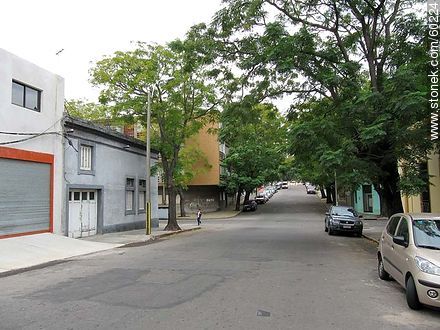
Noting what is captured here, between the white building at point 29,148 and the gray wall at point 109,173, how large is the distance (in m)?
1.03

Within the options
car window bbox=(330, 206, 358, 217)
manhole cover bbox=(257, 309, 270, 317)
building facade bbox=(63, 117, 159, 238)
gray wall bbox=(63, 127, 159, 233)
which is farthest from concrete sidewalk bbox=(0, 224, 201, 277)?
car window bbox=(330, 206, 358, 217)

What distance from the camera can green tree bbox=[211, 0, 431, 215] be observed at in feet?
46.2

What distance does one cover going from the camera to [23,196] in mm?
16281

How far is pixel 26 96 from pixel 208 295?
1270cm

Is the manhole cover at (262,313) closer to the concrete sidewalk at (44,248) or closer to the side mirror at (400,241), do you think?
the side mirror at (400,241)

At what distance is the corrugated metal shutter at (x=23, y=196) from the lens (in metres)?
15.3

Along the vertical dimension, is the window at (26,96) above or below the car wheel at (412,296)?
above

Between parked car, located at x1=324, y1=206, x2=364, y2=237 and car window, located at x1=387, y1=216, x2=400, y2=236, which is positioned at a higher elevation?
car window, located at x1=387, y1=216, x2=400, y2=236

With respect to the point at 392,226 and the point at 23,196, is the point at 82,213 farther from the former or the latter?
the point at 392,226

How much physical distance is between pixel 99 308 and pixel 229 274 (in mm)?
4069

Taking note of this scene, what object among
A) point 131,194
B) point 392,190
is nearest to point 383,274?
point 392,190

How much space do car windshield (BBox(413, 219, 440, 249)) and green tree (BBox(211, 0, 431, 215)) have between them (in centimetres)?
513

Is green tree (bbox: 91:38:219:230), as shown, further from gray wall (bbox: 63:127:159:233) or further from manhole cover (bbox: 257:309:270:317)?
manhole cover (bbox: 257:309:270:317)

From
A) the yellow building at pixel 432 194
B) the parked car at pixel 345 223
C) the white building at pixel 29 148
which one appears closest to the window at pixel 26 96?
the white building at pixel 29 148
